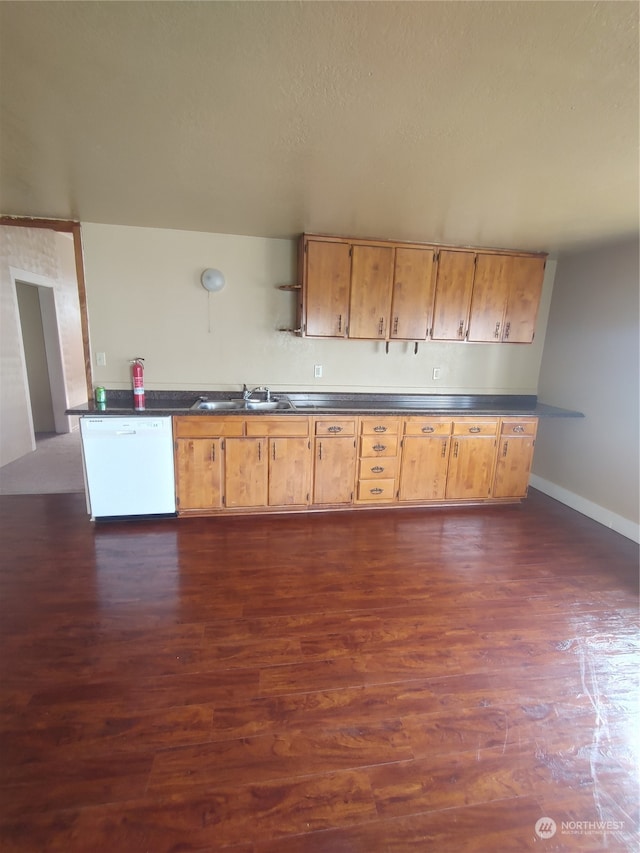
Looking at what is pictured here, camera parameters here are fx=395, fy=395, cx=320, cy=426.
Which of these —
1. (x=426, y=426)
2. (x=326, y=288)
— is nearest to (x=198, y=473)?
(x=326, y=288)

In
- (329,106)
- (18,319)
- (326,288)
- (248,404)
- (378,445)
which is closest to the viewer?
(329,106)

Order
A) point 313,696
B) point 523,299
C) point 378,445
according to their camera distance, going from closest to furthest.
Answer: point 313,696 → point 378,445 → point 523,299

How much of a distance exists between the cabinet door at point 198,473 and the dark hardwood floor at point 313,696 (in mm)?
399

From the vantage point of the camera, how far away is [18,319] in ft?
14.5

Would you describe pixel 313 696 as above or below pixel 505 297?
below

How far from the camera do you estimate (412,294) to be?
3424mm

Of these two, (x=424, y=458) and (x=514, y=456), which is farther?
(x=514, y=456)

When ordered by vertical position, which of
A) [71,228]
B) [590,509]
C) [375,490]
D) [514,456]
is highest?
[71,228]

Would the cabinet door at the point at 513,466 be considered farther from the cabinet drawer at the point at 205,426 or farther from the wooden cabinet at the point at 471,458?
the cabinet drawer at the point at 205,426

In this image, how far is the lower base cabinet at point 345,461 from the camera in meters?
3.16

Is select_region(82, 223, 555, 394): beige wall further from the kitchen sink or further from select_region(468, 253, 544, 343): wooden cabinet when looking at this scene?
select_region(468, 253, 544, 343): wooden cabinet

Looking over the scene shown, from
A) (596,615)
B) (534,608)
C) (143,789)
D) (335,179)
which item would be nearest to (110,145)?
(335,179)

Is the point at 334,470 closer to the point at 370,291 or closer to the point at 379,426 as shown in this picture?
the point at 379,426

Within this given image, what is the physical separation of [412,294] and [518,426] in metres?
1.53
